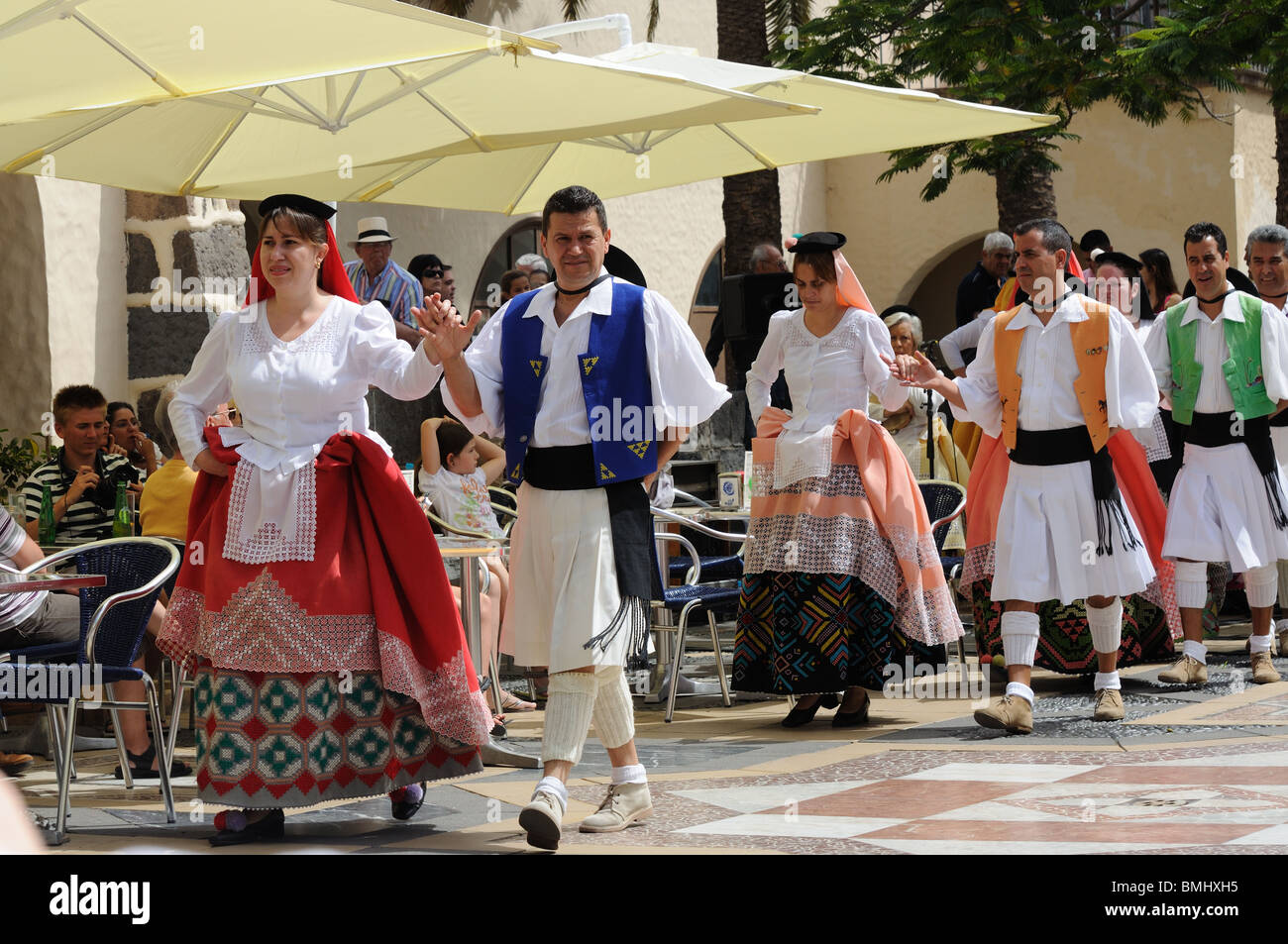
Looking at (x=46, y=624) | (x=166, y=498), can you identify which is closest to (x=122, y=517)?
(x=166, y=498)

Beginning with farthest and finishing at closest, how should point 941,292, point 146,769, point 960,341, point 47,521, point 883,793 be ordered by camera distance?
point 941,292 < point 960,341 < point 47,521 < point 146,769 < point 883,793

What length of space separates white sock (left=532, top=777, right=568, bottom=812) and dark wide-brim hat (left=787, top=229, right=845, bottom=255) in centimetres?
294

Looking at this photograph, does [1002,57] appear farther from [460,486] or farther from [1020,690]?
[1020,690]

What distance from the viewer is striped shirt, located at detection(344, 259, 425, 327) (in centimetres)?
926

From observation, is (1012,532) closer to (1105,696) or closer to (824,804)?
(1105,696)

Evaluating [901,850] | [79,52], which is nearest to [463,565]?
[79,52]

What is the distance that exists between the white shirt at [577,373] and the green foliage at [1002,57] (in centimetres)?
832

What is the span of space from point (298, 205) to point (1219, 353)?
188 inches

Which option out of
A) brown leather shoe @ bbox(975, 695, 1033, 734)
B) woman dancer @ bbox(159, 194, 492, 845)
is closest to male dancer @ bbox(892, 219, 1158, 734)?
brown leather shoe @ bbox(975, 695, 1033, 734)

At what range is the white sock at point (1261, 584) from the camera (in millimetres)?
8016

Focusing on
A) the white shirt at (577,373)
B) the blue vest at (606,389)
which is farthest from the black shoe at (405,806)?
the white shirt at (577,373)

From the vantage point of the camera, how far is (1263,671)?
7699 millimetres

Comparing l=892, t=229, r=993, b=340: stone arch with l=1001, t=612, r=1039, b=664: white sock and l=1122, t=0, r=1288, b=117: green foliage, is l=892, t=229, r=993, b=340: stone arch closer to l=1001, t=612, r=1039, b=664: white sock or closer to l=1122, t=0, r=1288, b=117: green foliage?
l=1122, t=0, r=1288, b=117: green foliage

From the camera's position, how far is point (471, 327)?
4.73 m
